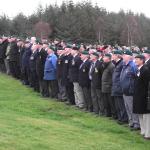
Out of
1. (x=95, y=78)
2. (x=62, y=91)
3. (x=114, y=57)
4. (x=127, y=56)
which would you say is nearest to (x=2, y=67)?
(x=62, y=91)

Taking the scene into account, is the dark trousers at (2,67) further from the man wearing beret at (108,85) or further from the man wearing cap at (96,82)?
the man wearing beret at (108,85)

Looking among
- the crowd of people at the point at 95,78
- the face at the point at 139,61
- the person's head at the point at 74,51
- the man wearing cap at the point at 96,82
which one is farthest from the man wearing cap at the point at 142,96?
the person's head at the point at 74,51

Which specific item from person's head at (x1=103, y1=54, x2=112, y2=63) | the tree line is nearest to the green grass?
person's head at (x1=103, y1=54, x2=112, y2=63)

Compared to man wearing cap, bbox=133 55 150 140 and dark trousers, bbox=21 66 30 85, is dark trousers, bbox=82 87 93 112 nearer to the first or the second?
man wearing cap, bbox=133 55 150 140

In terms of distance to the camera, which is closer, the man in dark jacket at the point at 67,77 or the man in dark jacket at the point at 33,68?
the man in dark jacket at the point at 67,77

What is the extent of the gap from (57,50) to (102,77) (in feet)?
15.8

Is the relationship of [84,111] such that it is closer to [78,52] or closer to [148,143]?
[78,52]

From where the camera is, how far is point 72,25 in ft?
169

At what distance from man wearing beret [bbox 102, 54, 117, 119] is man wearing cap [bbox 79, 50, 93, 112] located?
1.29m

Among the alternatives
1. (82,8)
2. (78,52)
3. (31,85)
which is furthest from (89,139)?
(82,8)

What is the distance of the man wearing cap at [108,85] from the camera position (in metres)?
15.4

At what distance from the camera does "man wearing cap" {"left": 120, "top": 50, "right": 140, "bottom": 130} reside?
A: 45.8 ft

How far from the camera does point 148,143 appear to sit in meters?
12.3

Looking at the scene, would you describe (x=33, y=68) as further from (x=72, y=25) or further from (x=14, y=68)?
(x=72, y=25)
